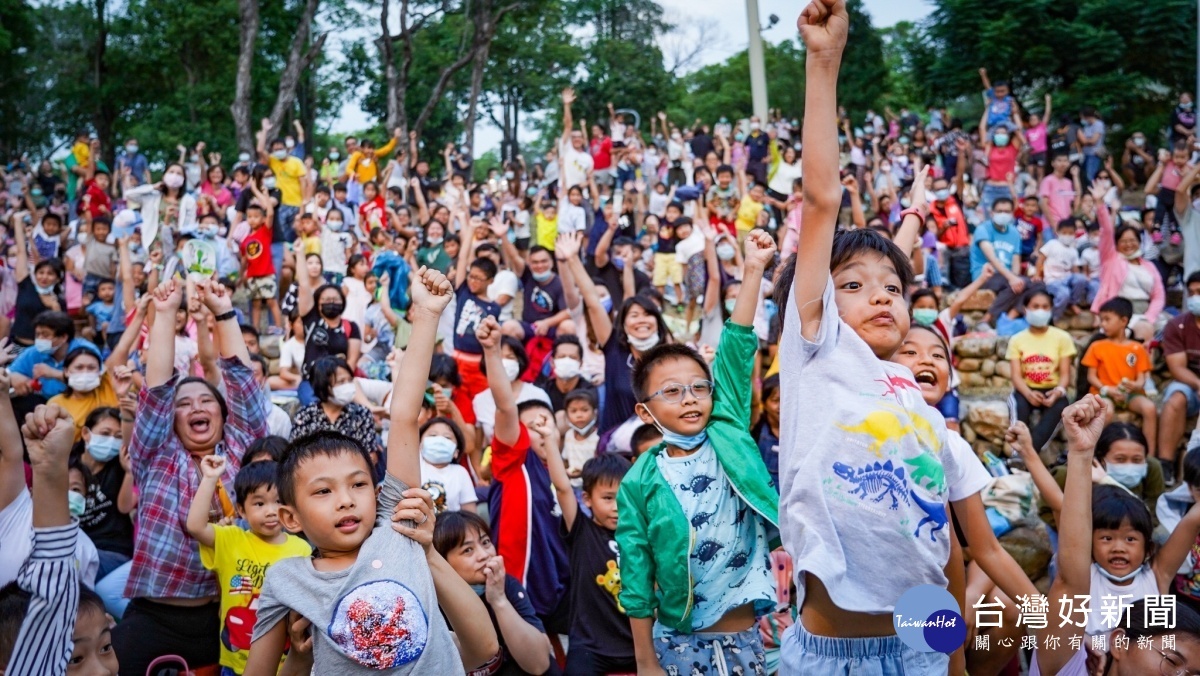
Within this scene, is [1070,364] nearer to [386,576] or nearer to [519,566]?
[519,566]

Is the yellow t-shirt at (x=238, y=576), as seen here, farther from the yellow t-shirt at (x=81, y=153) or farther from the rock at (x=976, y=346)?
the yellow t-shirt at (x=81, y=153)

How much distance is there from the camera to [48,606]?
3.11m

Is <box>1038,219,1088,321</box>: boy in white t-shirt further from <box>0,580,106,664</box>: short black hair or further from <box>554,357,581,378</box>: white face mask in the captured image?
<box>0,580,106,664</box>: short black hair

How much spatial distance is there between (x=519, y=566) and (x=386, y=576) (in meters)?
2.51

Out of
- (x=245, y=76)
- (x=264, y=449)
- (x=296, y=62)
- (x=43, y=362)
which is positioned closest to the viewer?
(x=264, y=449)

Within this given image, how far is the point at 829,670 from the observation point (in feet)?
8.12

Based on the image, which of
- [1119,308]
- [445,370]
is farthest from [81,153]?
[1119,308]

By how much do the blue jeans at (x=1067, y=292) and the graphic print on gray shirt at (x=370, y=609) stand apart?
383 inches

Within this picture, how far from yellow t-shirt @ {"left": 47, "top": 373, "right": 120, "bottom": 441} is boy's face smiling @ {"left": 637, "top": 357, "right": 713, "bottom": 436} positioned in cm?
482

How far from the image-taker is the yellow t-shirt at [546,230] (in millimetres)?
13469

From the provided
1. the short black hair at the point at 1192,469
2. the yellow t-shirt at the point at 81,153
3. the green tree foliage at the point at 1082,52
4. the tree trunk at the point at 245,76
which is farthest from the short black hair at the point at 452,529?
the green tree foliage at the point at 1082,52

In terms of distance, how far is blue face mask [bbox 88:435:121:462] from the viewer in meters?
5.70

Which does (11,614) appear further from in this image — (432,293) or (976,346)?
(976,346)

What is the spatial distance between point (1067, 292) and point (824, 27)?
9701 millimetres
